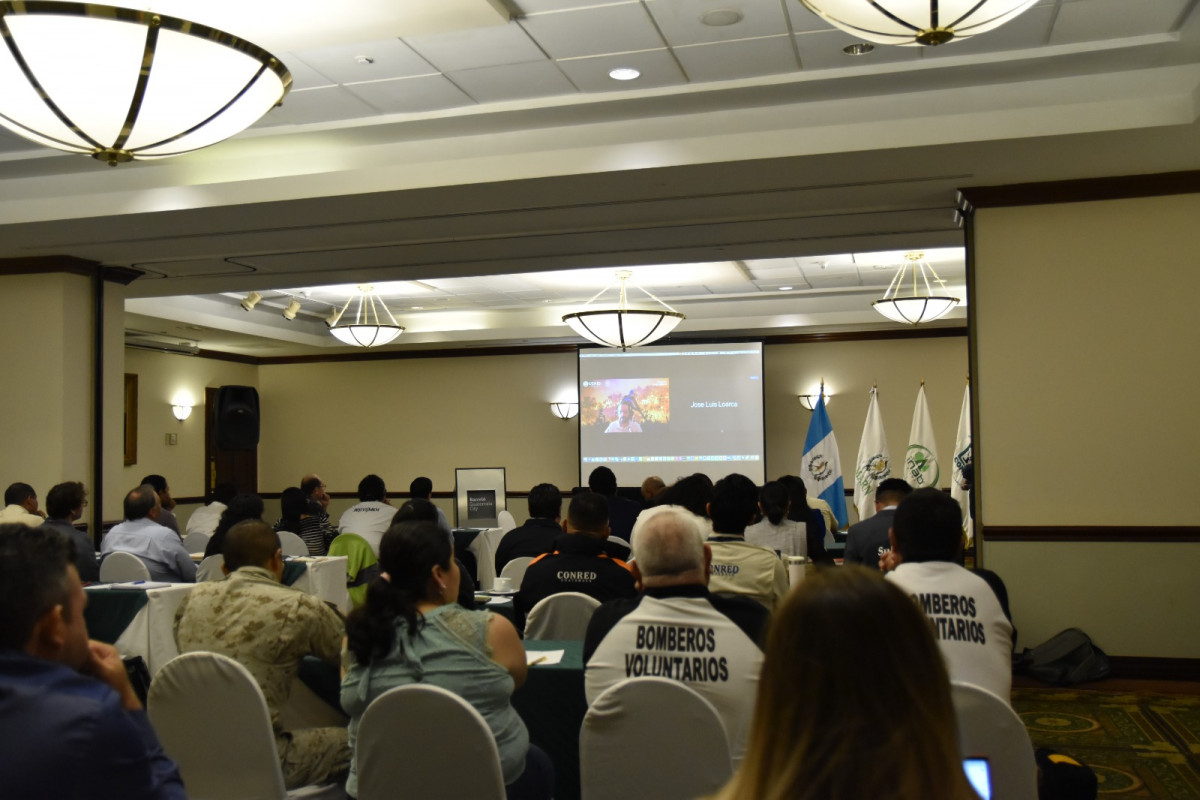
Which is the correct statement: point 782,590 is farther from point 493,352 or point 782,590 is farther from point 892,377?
point 493,352

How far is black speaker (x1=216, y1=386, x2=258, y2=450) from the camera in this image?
14438mm

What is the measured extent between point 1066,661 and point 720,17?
4261 millimetres

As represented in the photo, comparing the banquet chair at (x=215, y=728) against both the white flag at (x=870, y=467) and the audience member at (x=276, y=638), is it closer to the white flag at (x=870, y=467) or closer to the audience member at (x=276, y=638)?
the audience member at (x=276, y=638)

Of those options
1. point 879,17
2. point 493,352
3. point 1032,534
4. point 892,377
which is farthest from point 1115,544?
point 493,352

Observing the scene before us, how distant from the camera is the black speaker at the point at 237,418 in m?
14.4

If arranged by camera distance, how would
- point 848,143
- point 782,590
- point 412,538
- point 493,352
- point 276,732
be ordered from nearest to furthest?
point 412,538
point 276,732
point 782,590
point 848,143
point 493,352

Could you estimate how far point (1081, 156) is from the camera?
5.64 metres

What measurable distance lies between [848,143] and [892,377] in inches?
318

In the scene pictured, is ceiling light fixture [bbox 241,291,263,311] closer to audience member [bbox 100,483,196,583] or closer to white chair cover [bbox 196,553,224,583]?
audience member [bbox 100,483,196,583]

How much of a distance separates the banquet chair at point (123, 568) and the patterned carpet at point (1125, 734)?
4.94 m

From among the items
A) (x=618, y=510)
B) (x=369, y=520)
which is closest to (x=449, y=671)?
(x=369, y=520)

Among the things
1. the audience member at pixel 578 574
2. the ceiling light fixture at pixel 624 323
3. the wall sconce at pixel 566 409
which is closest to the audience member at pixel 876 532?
the audience member at pixel 578 574

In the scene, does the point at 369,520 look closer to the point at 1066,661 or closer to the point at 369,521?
the point at 369,521

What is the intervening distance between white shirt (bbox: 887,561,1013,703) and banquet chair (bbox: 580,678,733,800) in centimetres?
85
